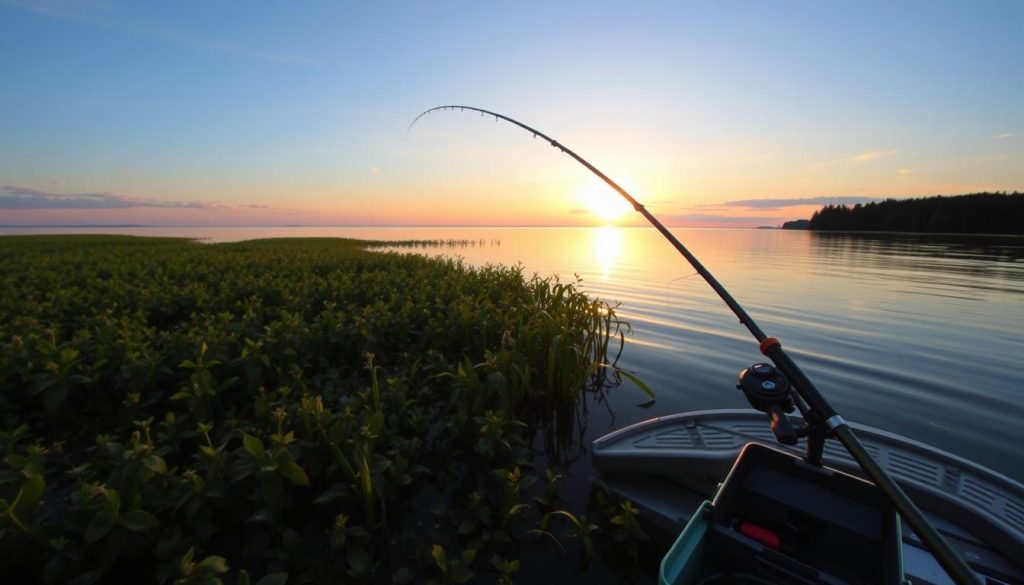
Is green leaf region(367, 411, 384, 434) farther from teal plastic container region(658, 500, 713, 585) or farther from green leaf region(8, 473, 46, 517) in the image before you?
teal plastic container region(658, 500, 713, 585)

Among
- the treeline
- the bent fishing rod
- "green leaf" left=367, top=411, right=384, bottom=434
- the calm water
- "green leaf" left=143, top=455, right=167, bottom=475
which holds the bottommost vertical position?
the calm water

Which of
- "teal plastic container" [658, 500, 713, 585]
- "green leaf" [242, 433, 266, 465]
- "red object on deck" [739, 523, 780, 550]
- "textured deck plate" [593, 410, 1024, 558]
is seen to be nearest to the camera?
"teal plastic container" [658, 500, 713, 585]

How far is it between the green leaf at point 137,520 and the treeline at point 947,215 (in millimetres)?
104199

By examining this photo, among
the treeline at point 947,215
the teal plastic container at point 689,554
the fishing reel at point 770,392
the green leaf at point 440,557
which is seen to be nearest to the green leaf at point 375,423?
the green leaf at point 440,557

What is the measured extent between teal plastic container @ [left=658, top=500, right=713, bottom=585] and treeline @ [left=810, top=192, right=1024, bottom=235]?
10178 centimetres

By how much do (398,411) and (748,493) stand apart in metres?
2.96

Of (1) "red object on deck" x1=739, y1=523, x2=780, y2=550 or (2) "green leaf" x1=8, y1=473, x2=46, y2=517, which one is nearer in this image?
(2) "green leaf" x1=8, y1=473, x2=46, y2=517

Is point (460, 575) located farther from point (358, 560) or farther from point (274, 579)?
point (274, 579)

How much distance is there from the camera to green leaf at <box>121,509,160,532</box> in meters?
2.16

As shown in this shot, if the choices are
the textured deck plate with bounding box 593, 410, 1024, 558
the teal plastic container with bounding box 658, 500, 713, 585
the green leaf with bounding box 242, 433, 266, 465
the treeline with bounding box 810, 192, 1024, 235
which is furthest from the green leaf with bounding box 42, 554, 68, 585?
the treeline with bounding box 810, 192, 1024, 235

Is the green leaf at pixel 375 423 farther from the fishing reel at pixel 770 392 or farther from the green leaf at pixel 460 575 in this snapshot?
the fishing reel at pixel 770 392

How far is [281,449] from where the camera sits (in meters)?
2.57

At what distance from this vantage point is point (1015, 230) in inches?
2613

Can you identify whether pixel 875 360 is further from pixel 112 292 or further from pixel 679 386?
pixel 112 292
